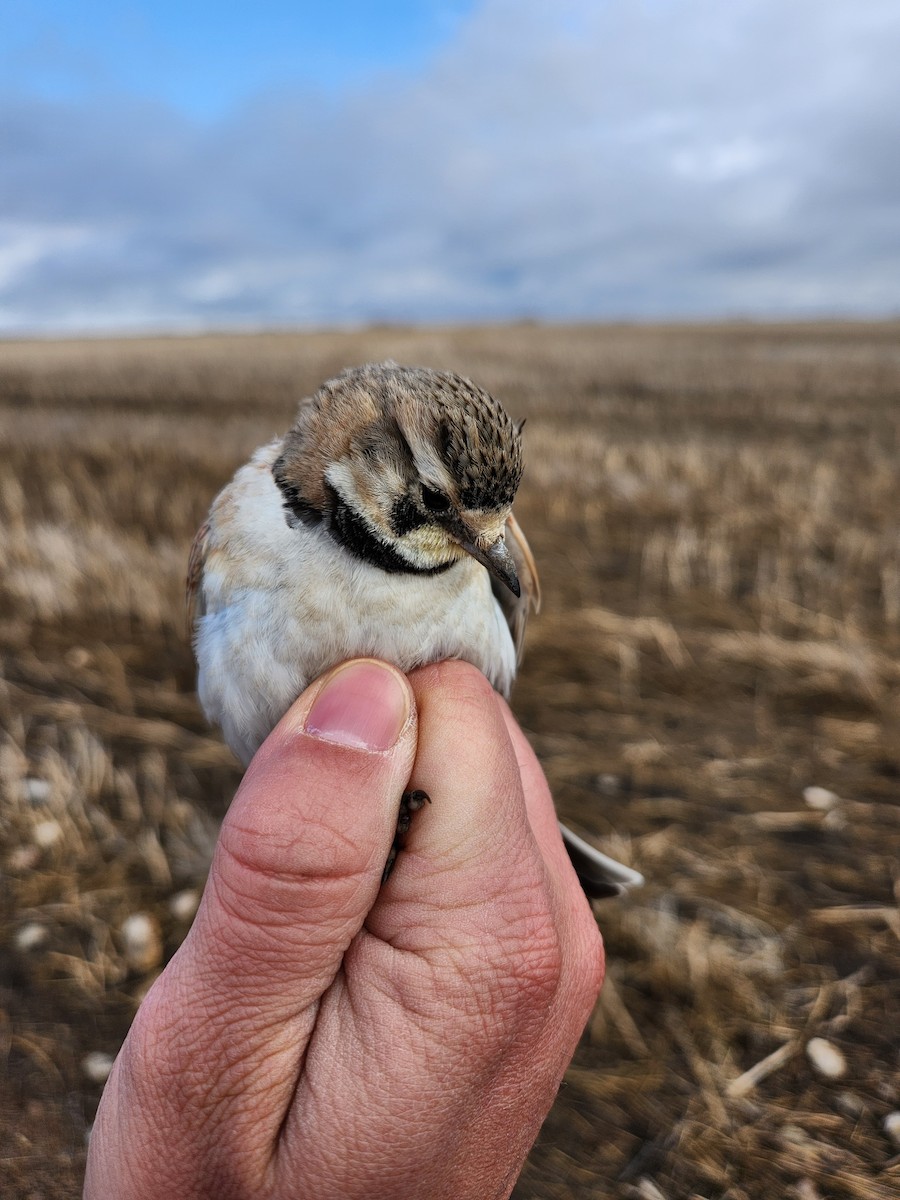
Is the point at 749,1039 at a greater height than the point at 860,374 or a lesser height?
lesser

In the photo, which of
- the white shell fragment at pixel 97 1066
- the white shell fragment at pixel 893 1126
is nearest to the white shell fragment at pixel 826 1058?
the white shell fragment at pixel 893 1126

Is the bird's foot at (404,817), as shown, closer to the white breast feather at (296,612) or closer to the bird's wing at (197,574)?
the white breast feather at (296,612)

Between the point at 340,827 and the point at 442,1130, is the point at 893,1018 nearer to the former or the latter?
the point at 442,1130

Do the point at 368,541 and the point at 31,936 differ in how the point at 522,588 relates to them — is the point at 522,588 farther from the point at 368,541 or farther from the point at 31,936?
the point at 31,936

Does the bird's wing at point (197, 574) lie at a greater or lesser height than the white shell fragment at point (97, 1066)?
greater

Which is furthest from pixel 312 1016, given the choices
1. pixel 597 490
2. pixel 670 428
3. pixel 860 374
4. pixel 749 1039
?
pixel 860 374

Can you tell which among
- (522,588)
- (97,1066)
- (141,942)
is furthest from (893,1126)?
(141,942)
